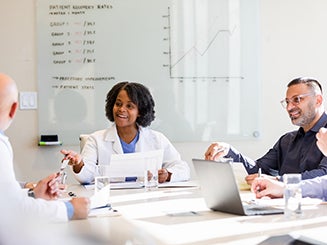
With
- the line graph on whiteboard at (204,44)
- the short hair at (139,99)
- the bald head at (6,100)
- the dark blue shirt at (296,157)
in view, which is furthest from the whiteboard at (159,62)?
the bald head at (6,100)

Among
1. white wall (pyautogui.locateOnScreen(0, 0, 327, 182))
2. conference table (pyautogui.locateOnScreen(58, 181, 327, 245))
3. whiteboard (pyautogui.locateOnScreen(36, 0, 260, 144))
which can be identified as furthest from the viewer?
white wall (pyautogui.locateOnScreen(0, 0, 327, 182))

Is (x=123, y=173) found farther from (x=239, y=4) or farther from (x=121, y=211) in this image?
(x=239, y=4)

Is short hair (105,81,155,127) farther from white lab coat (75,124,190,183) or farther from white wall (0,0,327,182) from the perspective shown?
white wall (0,0,327,182)

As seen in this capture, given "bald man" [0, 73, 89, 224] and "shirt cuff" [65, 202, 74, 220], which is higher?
"bald man" [0, 73, 89, 224]

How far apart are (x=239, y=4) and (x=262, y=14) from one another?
0.22 metres

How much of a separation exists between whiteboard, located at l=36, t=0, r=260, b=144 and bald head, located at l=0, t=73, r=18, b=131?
7.66 feet

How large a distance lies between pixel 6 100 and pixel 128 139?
1678 mm

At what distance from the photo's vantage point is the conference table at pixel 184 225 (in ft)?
5.41

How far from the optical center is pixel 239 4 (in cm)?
A: 437

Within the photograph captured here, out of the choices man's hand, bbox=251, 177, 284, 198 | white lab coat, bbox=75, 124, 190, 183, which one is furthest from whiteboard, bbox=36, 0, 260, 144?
man's hand, bbox=251, 177, 284, 198

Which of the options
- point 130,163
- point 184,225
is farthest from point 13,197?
point 130,163

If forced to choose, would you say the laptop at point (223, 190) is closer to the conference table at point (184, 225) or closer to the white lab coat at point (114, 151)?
the conference table at point (184, 225)

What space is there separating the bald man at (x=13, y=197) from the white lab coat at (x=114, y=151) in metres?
1.06

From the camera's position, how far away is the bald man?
144 centimetres
